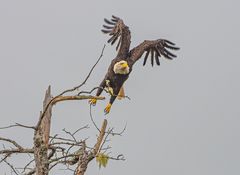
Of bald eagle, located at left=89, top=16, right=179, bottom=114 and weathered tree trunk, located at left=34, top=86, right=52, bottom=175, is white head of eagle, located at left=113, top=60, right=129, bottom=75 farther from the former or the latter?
weathered tree trunk, located at left=34, top=86, right=52, bottom=175

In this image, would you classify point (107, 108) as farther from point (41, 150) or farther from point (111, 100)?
point (41, 150)

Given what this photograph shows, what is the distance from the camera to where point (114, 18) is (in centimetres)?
1460

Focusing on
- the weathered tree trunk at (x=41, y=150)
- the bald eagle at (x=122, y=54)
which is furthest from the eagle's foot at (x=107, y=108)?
the weathered tree trunk at (x=41, y=150)

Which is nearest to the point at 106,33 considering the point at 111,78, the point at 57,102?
the point at 111,78

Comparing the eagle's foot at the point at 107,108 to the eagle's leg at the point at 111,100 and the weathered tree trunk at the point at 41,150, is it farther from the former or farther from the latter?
the weathered tree trunk at the point at 41,150

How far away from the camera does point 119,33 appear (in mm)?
13781

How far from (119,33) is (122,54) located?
0.99m

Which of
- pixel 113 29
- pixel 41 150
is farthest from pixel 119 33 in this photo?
pixel 41 150

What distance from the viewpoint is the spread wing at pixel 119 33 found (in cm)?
1314

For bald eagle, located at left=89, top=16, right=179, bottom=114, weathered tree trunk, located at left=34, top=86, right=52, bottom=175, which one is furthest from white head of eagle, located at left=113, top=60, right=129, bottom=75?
weathered tree trunk, located at left=34, top=86, right=52, bottom=175

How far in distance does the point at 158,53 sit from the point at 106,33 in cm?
117

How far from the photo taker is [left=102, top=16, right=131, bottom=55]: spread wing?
43.1ft

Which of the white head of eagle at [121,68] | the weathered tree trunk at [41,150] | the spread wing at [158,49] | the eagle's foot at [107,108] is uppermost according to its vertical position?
the spread wing at [158,49]

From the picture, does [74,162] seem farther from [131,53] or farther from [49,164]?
[131,53]
